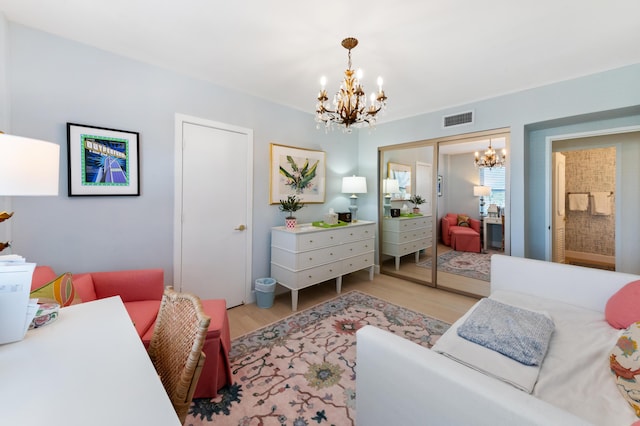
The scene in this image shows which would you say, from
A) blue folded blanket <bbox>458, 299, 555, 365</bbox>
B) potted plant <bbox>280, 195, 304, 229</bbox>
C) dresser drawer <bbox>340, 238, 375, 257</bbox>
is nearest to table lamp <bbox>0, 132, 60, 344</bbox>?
blue folded blanket <bbox>458, 299, 555, 365</bbox>

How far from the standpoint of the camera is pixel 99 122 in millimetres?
2170

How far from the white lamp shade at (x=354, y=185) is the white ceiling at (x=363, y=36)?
4.83ft

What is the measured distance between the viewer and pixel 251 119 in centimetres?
310

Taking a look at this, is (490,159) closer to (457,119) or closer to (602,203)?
(457,119)

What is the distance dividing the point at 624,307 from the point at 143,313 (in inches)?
123

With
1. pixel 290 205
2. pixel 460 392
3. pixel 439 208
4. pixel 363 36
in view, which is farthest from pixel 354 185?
pixel 460 392

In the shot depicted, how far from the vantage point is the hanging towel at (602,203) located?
4.59 metres

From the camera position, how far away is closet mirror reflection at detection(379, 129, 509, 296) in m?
3.43

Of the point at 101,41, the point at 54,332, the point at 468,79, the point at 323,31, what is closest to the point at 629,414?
the point at 54,332

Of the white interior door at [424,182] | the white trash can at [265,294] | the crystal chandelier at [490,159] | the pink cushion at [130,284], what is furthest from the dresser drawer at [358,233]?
the pink cushion at [130,284]

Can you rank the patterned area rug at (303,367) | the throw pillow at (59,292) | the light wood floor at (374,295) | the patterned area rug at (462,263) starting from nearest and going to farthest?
the throw pillow at (59,292), the patterned area rug at (303,367), the light wood floor at (374,295), the patterned area rug at (462,263)

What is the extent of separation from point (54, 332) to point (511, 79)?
4023 mm

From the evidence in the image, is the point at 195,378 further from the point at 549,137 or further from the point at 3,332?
the point at 549,137

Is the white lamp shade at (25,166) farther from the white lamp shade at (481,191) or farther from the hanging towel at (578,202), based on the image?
the hanging towel at (578,202)
